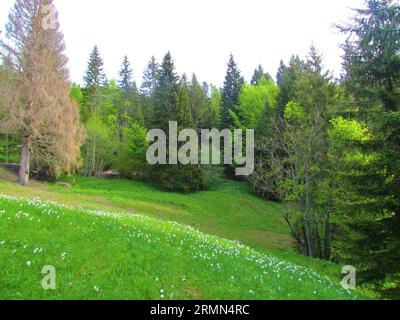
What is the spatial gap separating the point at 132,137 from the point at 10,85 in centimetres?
2106

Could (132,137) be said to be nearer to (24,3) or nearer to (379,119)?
(24,3)

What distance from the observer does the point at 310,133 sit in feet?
83.4

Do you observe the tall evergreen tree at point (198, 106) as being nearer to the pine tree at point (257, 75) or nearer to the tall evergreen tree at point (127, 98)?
the tall evergreen tree at point (127, 98)

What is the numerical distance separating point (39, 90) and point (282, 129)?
23.2 m

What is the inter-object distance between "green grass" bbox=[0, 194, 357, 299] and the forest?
11.0 feet

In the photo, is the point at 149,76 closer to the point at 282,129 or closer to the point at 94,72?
the point at 94,72

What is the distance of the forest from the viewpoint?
35.3 ft

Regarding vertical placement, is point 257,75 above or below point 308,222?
above

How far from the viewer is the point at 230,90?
71.4 meters

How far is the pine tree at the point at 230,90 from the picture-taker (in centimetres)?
6578

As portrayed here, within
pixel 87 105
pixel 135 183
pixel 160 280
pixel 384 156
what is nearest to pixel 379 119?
pixel 384 156

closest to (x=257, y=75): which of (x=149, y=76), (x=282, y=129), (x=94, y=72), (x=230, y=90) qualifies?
(x=230, y=90)

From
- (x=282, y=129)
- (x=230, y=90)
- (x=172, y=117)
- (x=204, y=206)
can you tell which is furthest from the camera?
(x=230, y=90)

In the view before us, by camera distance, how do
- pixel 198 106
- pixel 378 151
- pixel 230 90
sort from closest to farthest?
1. pixel 378 151
2. pixel 198 106
3. pixel 230 90
